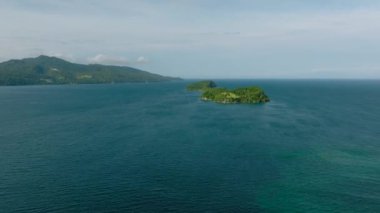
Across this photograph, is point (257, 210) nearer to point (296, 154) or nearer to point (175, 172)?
point (175, 172)

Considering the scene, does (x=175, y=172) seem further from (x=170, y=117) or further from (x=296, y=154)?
(x=170, y=117)

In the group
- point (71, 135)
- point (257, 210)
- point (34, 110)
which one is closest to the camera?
point (257, 210)

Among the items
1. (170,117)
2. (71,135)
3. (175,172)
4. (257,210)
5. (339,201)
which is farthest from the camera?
(170,117)

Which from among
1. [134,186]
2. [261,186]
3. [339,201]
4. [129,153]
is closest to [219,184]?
[261,186]

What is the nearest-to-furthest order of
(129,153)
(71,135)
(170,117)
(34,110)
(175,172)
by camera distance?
(175,172), (129,153), (71,135), (170,117), (34,110)

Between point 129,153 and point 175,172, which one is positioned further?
point 129,153

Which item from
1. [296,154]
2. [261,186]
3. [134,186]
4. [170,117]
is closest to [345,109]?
[170,117]
